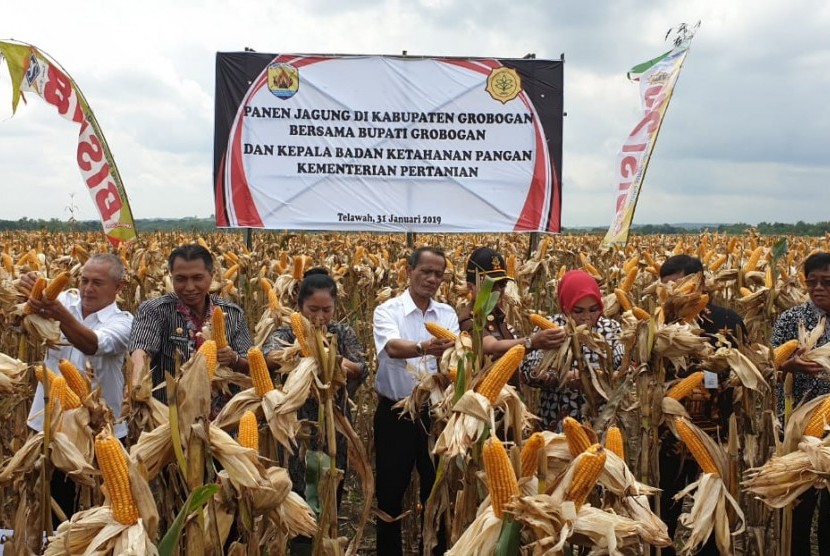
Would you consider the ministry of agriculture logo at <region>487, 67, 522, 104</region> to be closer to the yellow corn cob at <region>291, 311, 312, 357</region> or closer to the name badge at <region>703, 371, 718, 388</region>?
the name badge at <region>703, 371, 718, 388</region>

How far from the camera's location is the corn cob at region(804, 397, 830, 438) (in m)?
2.84

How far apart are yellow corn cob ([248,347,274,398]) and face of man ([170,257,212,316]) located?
1275mm

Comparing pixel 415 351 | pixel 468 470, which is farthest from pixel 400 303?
pixel 468 470

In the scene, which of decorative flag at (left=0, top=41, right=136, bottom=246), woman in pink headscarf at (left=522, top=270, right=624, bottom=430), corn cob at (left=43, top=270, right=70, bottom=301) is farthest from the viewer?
decorative flag at (left=0, top=41, right=136, bottom=246)

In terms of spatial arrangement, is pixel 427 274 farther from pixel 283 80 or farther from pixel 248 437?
pixel 283 80

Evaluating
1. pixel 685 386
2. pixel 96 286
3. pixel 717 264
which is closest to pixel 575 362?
pixel 685 386

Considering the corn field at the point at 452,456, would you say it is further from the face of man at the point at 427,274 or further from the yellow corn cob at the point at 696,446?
the face of man at the point at 427,274

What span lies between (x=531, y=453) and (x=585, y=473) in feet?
0.65

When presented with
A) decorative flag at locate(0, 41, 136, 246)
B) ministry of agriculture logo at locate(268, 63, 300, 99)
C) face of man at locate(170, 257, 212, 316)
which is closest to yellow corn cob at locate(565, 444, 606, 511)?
face of man at locate(170, 257, 212, 316)

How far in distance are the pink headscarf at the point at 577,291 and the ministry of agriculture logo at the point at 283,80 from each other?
6.62 m

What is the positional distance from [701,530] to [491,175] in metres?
7.45

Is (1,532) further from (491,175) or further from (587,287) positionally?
(491,175)

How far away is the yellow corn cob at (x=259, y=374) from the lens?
300 cm

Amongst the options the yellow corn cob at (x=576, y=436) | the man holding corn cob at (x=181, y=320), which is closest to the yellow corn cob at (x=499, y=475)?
the yellow corn cob at (x=576, y=436)
